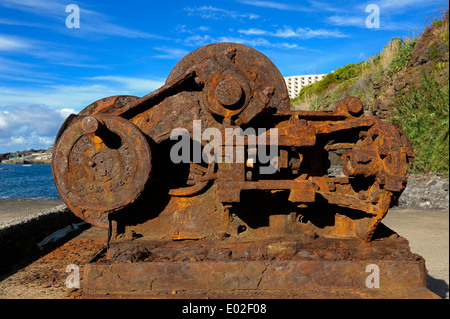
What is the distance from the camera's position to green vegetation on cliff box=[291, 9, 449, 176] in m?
10.4

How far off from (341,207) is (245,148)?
1.23 m

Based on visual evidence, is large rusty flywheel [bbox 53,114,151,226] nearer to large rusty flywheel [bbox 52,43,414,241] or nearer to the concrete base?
large rusty flywheel [bbox 52,43,414,241]

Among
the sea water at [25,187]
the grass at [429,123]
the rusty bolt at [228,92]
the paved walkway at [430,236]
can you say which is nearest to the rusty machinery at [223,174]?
the rusty bolt at [228,92]

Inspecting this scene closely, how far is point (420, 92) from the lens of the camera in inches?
440

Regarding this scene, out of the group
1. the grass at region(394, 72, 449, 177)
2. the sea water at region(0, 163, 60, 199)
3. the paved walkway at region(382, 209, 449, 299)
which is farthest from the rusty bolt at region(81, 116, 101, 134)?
the sea water at region(0, 163, 60, 199)

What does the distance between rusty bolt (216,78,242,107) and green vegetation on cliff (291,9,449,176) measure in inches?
374

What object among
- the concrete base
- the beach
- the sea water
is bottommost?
the sea water

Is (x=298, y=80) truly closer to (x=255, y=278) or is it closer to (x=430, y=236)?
(x=430, y=236)

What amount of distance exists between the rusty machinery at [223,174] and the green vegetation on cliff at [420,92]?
847 centimetres

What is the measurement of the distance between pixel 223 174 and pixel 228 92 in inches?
27.9

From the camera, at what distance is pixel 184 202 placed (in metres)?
3.42
